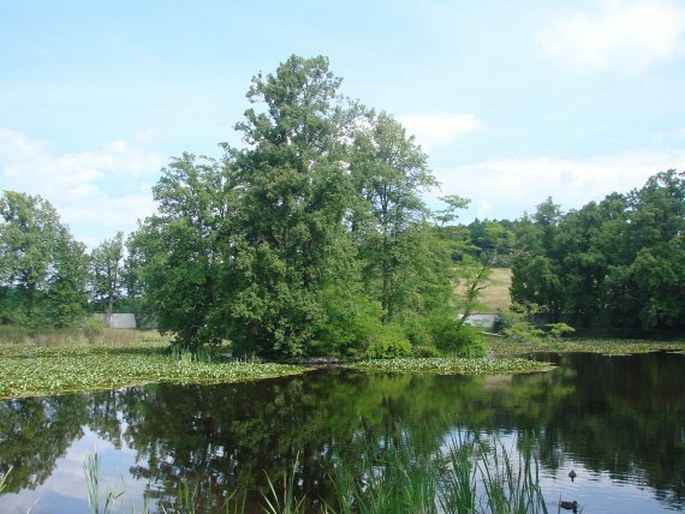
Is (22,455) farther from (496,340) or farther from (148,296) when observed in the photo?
(496,340)

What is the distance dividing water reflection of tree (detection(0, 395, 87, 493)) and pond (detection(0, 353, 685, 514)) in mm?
35

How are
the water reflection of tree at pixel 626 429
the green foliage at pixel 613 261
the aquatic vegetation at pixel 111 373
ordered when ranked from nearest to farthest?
the water reflection of tree at pixel 626 429, the aquatic vegetation at pixel 111 373, the green foliage at pixel 613 261

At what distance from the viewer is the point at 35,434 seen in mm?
15633

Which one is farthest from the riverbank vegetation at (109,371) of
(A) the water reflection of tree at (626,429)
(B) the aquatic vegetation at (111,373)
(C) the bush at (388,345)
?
(A) the water reflection of tree at (626,429)

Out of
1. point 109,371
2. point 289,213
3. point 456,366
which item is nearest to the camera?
point 109,371

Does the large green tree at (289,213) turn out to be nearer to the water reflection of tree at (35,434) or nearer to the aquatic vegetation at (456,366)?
the aquatic vegetation at (456,366)

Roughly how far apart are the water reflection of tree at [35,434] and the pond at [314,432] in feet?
0.12

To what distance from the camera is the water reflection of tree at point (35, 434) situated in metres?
12.5

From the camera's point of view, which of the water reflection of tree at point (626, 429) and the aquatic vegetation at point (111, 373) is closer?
the water reflection of tree at point (626, 429)

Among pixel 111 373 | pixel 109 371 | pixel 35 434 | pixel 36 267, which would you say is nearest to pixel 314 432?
pixel 35 434

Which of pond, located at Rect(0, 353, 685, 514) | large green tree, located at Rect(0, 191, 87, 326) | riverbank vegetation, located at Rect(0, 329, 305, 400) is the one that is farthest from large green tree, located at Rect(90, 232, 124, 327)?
pond, located at Rect(0, 353, 685, 514)

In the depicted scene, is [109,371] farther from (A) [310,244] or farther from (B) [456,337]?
(B) [456,337]

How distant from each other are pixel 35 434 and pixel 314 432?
23.4ft

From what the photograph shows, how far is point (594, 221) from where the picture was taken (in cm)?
6234
